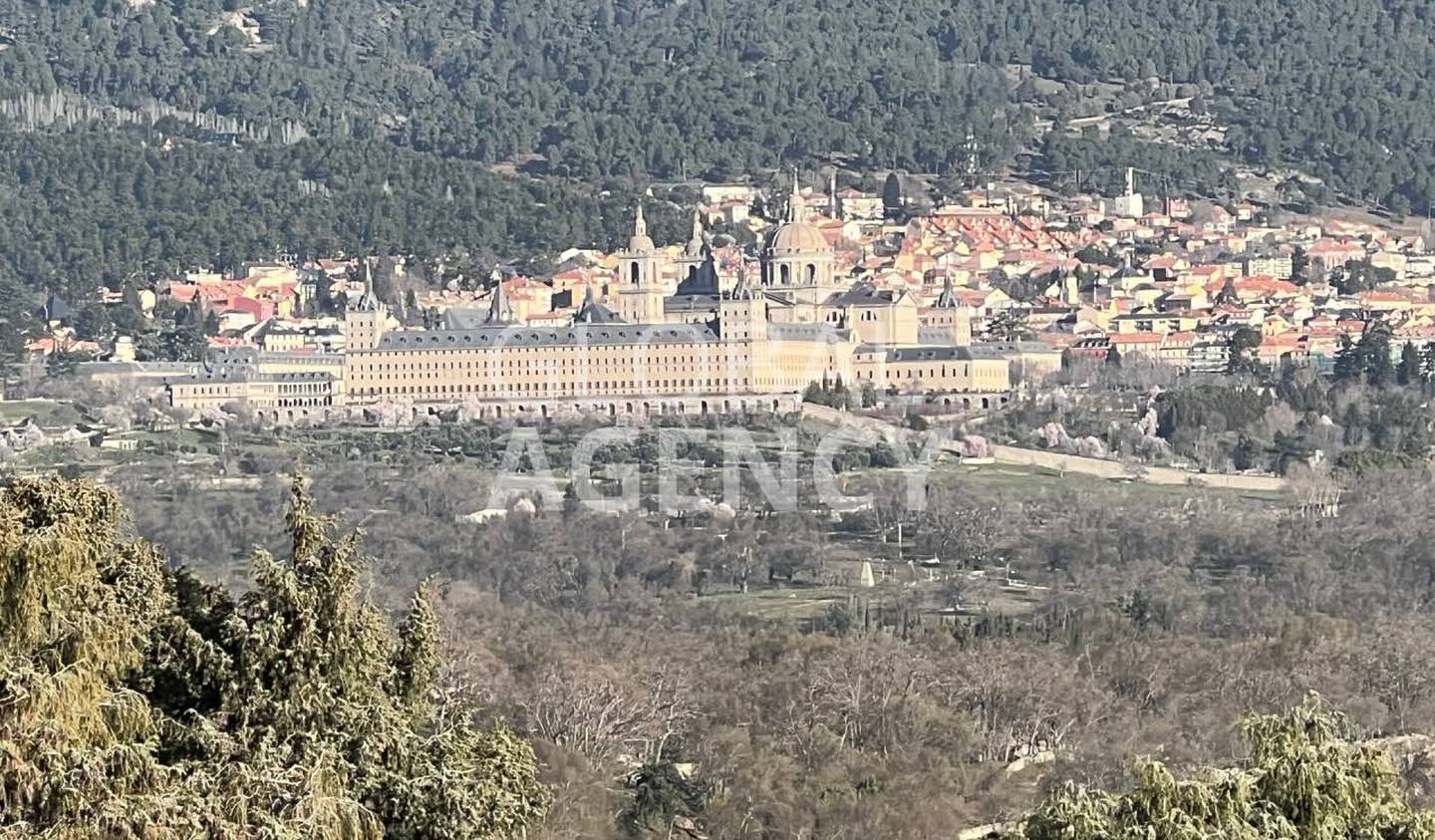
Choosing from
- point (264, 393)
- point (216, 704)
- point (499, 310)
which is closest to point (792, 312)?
point (499, 310)

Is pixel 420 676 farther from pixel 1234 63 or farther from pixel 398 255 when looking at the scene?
pixel 1234 63

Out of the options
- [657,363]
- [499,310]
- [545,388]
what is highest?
[499,310]

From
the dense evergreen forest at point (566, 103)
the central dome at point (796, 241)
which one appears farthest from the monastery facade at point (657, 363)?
the dense evergreen forest at point (566, 103)

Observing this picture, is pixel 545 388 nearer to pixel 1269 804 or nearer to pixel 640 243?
pixel 640 243

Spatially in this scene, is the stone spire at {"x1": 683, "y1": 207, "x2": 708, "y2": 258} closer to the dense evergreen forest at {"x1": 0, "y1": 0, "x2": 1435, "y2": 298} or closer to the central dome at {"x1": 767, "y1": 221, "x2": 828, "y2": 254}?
the central dome at {"x1": 767, "y1": 221, "x2": 828, "y2": 254}

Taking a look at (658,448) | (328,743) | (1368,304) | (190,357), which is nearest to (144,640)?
(328,743)
